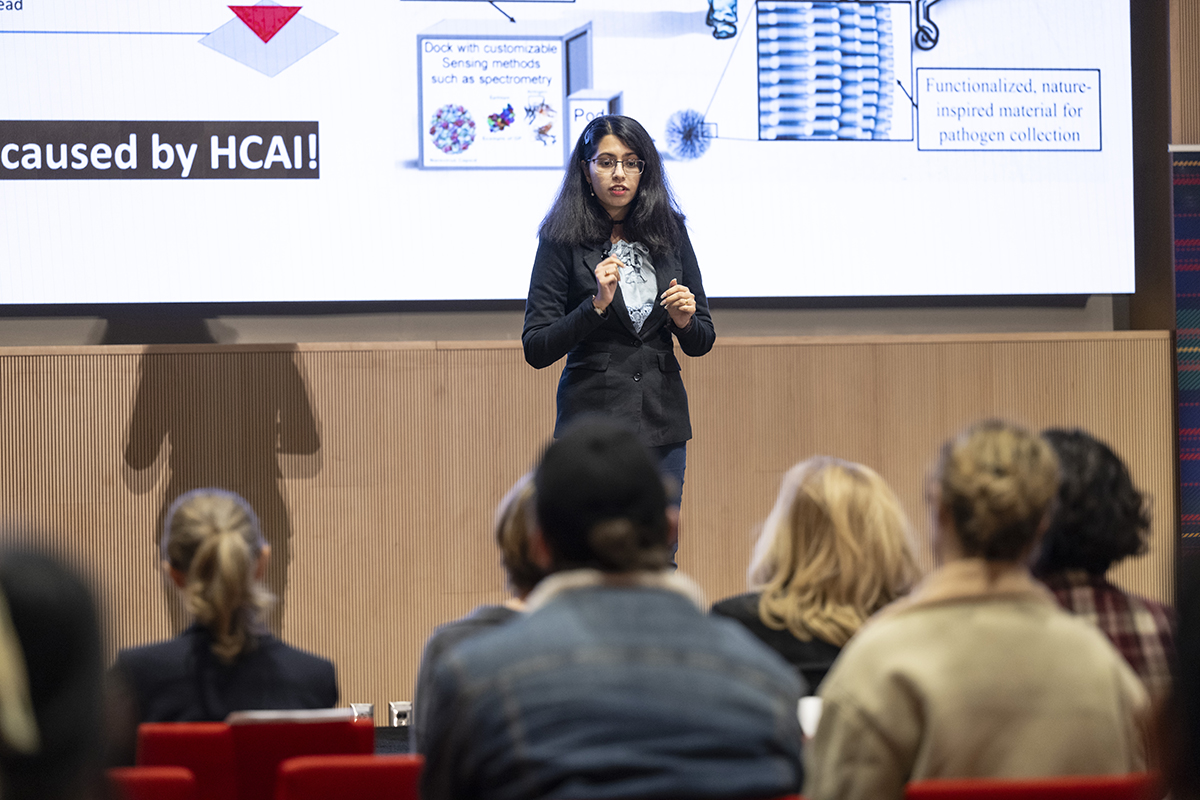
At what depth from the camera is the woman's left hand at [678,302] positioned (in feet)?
9.02

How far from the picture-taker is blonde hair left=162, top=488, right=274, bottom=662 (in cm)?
181

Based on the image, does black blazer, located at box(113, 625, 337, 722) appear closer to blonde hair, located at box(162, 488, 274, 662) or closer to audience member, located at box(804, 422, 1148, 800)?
blonde hair, located at box(162, 488, 274, 662)

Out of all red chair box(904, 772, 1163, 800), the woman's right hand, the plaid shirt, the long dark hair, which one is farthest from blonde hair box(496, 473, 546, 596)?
the long dark hair

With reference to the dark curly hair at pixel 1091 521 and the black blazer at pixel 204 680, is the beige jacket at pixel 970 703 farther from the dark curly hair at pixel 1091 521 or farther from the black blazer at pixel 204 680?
the black blazer at pixel 204 680

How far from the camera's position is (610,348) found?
2889 mm

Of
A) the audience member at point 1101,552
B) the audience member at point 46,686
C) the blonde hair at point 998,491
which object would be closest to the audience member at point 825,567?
the audience member at point 1101,552

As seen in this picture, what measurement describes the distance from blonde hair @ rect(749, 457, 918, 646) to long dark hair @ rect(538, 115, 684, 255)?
3.84 ft

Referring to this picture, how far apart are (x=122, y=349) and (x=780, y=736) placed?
3.05 meters

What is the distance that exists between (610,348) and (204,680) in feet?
4.56

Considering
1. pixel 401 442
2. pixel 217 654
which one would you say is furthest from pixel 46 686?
pixel 401 442

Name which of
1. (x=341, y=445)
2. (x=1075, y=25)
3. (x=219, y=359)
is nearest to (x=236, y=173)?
(x=219, y=359)

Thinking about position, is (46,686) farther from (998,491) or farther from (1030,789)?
(998,491)

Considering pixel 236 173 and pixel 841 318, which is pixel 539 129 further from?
pixel 841 318

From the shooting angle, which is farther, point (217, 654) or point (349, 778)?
point (217, 654)
